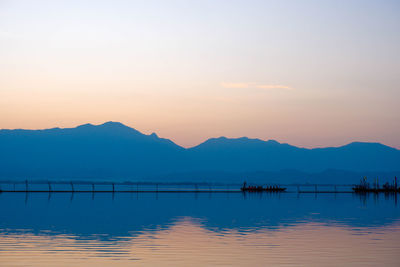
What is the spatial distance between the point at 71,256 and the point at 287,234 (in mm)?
17709

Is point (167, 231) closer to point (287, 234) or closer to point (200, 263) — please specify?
point (287, 234)

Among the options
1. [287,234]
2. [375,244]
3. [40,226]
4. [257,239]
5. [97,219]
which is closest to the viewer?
[375,244]

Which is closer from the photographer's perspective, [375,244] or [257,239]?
[375,244]

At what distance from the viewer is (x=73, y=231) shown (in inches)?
1683

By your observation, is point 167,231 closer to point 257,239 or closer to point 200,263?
point 257,239

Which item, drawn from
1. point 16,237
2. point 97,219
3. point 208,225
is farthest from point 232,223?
point 16,237

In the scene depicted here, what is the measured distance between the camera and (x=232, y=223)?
2051 inches

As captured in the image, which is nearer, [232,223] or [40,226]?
[40,226]

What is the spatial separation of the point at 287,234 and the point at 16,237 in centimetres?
1885

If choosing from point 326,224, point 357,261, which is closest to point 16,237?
point 357,261

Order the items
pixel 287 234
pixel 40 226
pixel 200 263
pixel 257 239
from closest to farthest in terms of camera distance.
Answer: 1. pixel 200 263
2. pixel 257 239
3. pixel 287 234
4. pixel 40 226

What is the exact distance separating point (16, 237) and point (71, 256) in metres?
9.81

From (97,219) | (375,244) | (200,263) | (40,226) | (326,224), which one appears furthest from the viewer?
(97,219)

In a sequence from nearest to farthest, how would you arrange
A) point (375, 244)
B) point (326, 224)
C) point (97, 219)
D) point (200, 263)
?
point (200, 263) < point (375, 244) < point (326, 224) < point (97, 219)
